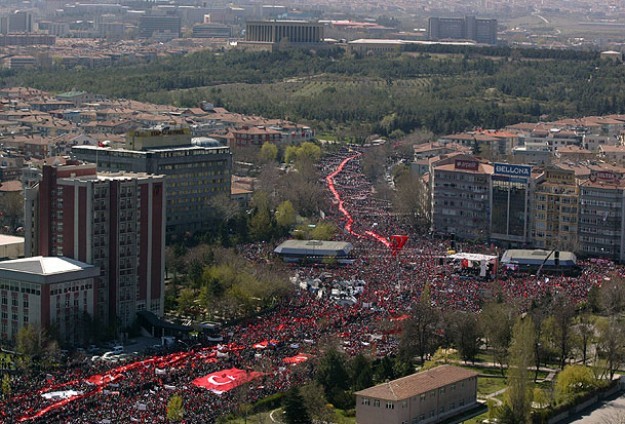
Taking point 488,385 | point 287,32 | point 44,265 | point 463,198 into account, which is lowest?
point 488,385

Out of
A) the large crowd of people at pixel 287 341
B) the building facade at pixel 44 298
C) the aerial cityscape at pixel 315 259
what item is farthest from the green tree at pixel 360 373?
the building facade at pixel 44 298

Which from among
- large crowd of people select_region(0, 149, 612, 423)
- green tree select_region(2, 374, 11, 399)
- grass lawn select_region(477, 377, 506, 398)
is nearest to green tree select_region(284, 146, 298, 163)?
large crowd of people select_region(0, 149, 612, 423)

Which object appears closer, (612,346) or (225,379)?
(225,379)

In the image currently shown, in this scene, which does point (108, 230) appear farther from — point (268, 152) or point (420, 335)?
point (268, 152)

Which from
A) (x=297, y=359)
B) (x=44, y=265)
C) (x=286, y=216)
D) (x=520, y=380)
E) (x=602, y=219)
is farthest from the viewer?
(x=286, y=216)

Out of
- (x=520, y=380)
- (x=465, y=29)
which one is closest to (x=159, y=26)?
(x=465, y=29)

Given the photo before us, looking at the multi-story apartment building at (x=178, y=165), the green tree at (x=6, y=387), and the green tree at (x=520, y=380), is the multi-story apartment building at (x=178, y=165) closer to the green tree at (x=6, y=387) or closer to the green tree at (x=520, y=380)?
the green tree at (x=6, y=387)

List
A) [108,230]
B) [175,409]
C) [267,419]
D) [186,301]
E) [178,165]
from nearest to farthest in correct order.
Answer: [175,409] → [267,419] → [108,230] → [186,301] → [178,165]

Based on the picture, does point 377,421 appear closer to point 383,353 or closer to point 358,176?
point 383,353
